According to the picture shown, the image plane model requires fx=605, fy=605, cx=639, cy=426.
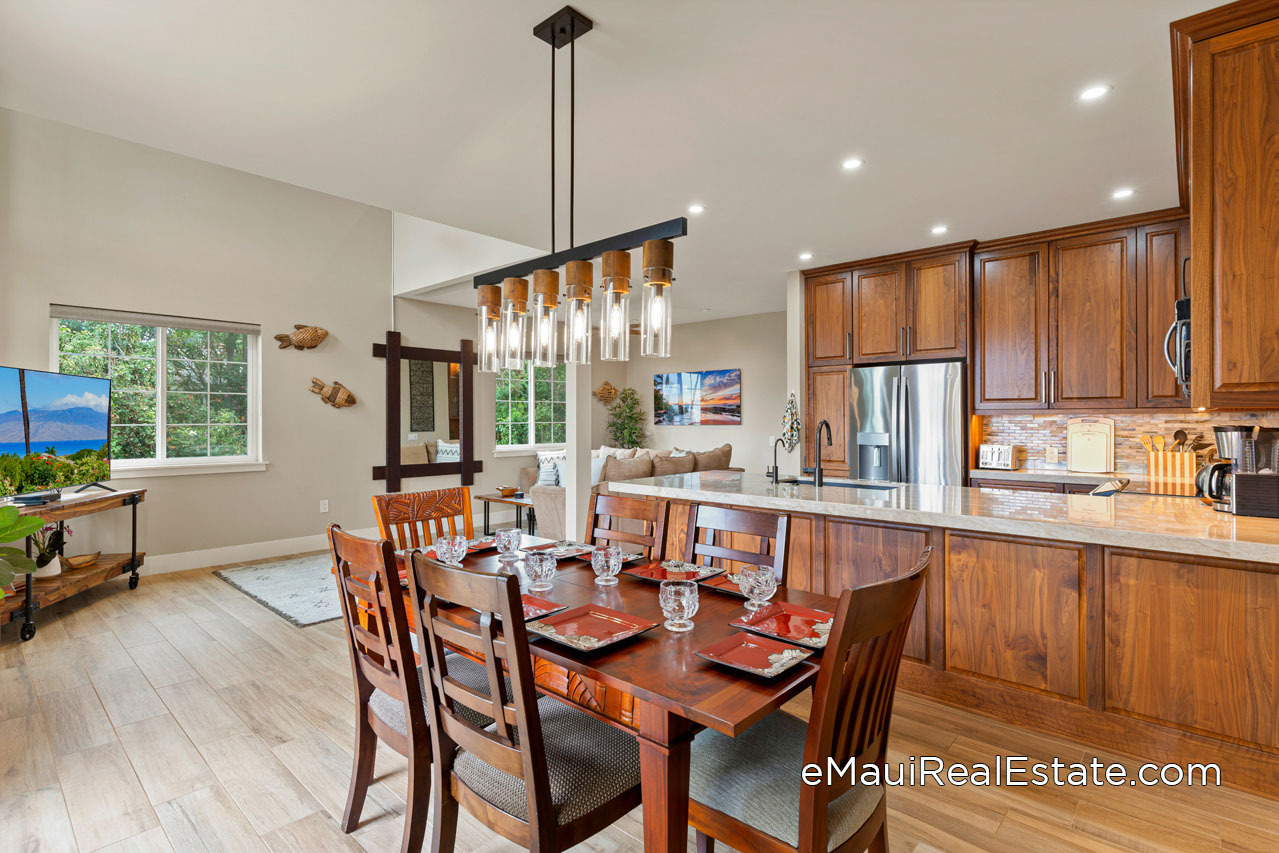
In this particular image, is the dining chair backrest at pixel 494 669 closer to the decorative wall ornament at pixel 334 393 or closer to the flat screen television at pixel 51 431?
the flat screen television at pixel 51 431

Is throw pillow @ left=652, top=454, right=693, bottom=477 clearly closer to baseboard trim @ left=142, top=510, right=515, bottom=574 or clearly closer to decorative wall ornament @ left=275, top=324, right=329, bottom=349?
baseboard trim @ left=142, top=510, right=515, bottom=574

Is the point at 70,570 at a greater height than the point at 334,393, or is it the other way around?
the point at 334,393

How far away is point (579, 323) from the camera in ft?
6.82

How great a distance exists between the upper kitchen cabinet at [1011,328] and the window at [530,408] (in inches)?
174

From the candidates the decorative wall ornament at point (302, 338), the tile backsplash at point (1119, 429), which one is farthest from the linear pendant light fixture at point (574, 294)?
the decorative wall ornament at point (302, 338)

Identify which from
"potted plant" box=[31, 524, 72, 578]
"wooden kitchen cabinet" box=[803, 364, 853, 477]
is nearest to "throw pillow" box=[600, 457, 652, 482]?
"wooden kitchen cabinet" box=[803, 364, 853, 477]

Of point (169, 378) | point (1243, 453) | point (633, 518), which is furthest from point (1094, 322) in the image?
point (169, 378)

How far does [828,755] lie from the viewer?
111 centimetres

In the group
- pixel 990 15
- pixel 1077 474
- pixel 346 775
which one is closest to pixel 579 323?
pixel 990 15

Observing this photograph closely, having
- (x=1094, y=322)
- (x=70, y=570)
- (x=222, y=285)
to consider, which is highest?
(x=222, y=285)

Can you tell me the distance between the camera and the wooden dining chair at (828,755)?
1082mm

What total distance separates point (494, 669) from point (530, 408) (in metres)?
6.74

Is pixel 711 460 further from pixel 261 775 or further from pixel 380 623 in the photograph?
pixel 380 623

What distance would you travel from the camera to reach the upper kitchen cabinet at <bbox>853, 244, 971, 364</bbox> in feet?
14.8
